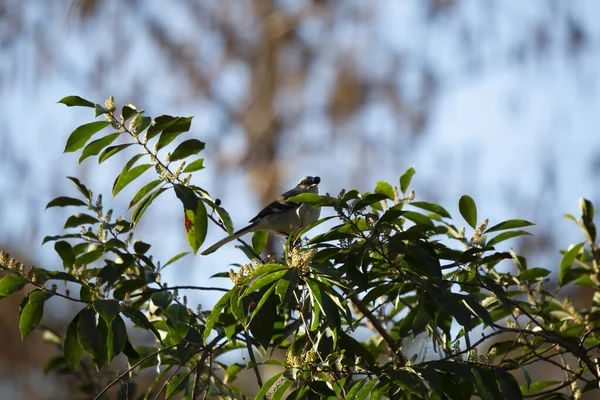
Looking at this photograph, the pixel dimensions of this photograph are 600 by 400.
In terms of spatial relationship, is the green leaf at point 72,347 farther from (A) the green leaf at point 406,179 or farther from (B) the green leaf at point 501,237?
(B) the green leaf at point 501,237

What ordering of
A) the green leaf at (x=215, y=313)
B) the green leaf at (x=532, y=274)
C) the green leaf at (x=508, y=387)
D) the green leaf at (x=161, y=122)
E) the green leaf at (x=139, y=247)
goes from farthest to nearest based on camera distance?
the green leaf at (x=139, y=247), the green leaf at (x=532, y=274), the green leaf at (x=161, y=122), the green leaf at (x=215, y=313), the green leaf at (x=508, y=387)

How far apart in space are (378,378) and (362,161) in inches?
339

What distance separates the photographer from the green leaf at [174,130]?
6.78ft

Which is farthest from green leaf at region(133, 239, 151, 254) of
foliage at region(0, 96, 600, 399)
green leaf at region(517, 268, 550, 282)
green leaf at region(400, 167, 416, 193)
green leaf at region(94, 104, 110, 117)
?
green leaf at region(517, 268, 550, 282)

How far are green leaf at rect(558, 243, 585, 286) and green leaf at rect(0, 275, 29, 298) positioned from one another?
64.2 inches

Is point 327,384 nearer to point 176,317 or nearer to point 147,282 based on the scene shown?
point 176,317

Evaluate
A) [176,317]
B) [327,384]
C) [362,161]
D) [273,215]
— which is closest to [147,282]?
[176,317]

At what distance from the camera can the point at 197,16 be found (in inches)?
430

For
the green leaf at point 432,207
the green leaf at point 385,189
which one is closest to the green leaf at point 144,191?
the green leaf at point 385,189

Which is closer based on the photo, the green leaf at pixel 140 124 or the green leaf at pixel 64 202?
the green leaf at pixel 140 124

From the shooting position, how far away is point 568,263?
2400mm

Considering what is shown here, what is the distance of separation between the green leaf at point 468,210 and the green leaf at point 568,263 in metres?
0.42

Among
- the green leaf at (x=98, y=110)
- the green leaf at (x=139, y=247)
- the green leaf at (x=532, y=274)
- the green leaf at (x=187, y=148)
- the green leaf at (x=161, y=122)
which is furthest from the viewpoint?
the green leaf at (x=139, y=247)

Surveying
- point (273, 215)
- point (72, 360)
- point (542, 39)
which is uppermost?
point (542, 39)
